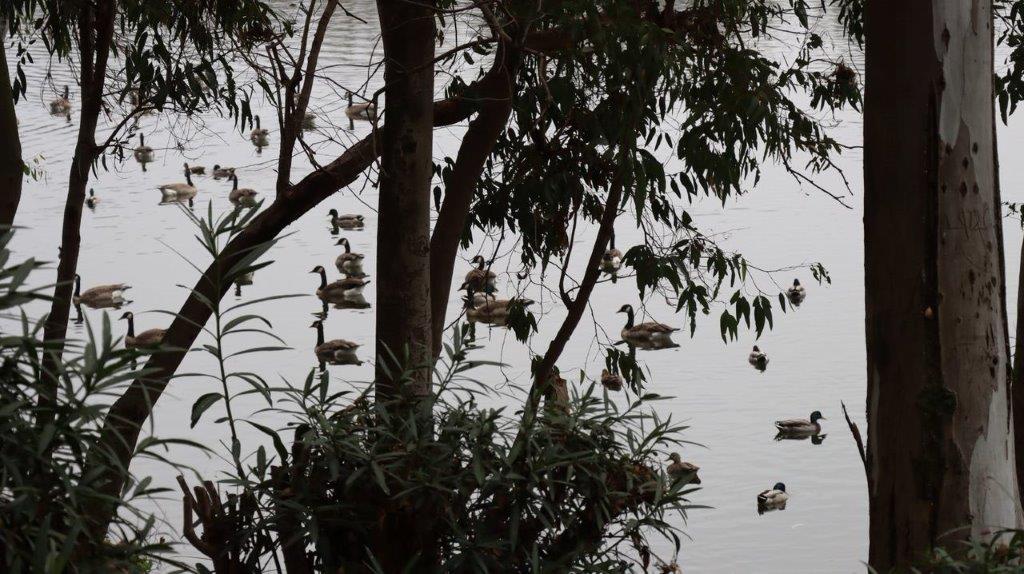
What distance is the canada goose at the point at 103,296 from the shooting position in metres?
10.6

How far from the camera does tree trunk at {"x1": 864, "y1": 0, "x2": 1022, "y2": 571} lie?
267 cm

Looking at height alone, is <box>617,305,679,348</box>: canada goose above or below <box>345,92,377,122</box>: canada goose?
below

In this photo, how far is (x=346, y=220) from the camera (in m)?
14.0

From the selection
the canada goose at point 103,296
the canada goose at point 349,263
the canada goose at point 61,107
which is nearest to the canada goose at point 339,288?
the canada goose at point 349,263

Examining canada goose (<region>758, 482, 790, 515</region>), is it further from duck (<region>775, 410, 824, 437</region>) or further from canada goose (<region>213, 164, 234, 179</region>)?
canada goose (<region>213, 164, 234, 179</region>)

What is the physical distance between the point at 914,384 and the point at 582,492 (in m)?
0.95

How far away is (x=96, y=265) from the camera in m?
12.4

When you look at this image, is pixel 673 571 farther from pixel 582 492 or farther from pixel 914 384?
pixel 914 384

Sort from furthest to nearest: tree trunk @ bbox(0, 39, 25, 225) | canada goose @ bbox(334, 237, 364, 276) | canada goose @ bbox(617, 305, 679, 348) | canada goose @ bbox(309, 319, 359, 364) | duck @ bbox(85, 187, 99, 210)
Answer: duck @ bbox(85, 187, 99, 210) → canada goose @ bbox(334, 237, 364, 276) → canada goose @ bbox(617, 305, 679, 348) → canada goose @ bbox(309, 319, 359, 364) → tree trunk @ bbox(0, 39, 25, 225)

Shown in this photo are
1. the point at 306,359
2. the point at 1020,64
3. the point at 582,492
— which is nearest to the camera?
the point at 582,492

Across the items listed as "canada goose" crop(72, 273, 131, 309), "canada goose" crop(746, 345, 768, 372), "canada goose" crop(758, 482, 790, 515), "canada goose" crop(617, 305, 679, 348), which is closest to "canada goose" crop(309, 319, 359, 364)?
"canada goose" crop(617, 305, 679, 348)

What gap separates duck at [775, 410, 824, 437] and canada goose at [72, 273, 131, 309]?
5916 mm

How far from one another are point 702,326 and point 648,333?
3.83 feet

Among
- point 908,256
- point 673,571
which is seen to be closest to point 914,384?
point 908,256
